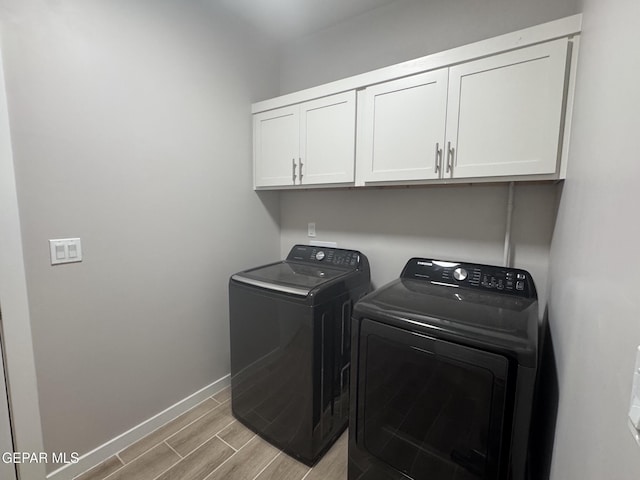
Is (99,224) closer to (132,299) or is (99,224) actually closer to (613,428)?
(132,299)

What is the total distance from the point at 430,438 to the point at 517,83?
1528 millimetres

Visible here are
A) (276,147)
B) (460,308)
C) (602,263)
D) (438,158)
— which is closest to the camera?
(602,263)

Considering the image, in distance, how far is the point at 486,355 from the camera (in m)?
0.95

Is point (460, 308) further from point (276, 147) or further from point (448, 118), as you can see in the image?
point (276, 147)

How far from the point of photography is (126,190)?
1.53 metres

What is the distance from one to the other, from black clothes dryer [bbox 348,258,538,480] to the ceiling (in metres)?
1.86

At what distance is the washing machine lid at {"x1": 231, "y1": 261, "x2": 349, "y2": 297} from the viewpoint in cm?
152

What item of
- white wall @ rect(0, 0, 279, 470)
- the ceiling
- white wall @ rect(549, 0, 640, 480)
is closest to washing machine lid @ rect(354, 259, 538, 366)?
white wall @ rect(549, 0, 640, 480)

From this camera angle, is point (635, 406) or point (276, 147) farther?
point (276, 147)

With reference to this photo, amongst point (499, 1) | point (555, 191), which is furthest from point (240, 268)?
point (499, 1)

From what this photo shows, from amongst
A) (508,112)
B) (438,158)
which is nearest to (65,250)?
(438,158)

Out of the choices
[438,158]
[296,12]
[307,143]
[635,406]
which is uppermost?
[296,12]

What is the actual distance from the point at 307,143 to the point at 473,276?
4.27ft

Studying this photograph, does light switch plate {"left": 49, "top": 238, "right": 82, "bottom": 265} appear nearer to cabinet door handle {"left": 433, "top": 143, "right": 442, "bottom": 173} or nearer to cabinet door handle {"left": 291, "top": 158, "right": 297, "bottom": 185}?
cabinet door handle {"left": 291, "top": 158, "right": 297, "bottom": 185}
